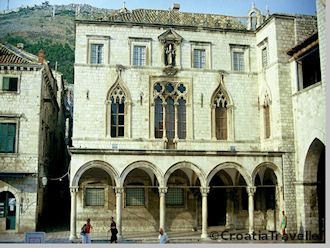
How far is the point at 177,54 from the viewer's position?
25922 mm

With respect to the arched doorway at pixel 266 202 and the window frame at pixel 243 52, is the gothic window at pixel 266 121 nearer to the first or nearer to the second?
the arched doorway at pixel 266 202

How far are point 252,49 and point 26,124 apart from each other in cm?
1496

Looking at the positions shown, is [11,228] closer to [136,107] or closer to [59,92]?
[136,107]

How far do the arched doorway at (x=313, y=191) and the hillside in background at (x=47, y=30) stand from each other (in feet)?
155

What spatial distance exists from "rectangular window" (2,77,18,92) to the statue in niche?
30.1ft

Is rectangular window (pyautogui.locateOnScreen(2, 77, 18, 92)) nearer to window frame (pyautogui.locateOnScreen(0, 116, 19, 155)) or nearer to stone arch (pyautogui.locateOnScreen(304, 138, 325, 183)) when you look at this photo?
window frame (pyautogui.locateOnScreen(0, 116, 19, 155))

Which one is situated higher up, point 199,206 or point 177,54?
point 177,54

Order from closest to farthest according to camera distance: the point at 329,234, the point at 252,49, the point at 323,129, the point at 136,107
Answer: the point at 329,234, the point at 323,129, the point at 136,107, the point at 252,49

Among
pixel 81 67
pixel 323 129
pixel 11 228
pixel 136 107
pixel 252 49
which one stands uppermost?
pixel 252 49

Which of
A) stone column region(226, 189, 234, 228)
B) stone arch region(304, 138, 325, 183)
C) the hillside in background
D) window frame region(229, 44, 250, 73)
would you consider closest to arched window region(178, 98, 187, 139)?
window frame region(229, 44, 250, 73)

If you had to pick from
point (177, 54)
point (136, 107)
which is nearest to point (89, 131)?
point (136, 107)

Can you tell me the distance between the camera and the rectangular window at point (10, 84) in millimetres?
24203

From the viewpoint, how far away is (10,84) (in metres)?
24.4

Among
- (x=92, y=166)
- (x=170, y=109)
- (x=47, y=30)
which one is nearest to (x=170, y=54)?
(x=170, y=109)
